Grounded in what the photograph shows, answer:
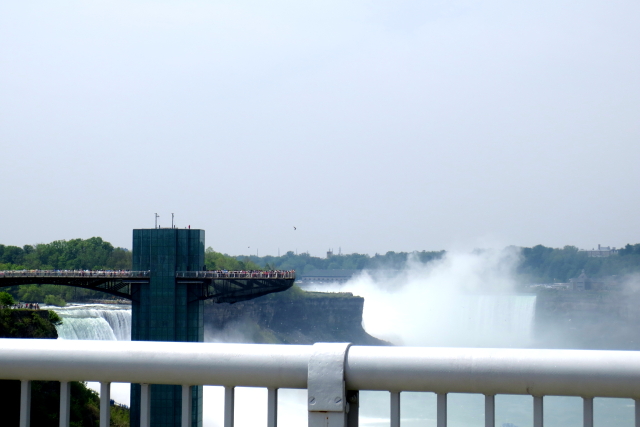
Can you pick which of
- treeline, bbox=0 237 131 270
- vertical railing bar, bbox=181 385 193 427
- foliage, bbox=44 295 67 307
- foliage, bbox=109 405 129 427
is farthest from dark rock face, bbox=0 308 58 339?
treeline, bbox=0 237 131 270


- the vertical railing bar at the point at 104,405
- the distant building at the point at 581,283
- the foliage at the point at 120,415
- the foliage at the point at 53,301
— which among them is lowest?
the foliage at the point at 120,415

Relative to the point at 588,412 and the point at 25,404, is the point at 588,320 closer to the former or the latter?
the point at 588,412

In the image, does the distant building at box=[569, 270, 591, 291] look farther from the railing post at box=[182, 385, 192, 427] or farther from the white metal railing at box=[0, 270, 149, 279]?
the railing post at box=[182, 385, 192, 427]

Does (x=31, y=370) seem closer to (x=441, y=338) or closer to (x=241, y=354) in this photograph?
(x=241, y=354)

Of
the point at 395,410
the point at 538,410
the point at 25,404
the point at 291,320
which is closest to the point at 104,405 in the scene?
the point at 25,404

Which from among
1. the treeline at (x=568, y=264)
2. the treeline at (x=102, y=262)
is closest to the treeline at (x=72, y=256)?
the treeline at (x=102, y=262)

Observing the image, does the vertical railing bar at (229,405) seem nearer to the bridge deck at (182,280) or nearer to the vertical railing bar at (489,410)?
the vertical railing bar at (489,410)

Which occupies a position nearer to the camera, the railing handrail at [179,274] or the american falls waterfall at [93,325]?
the railing handrail at [179,274]
